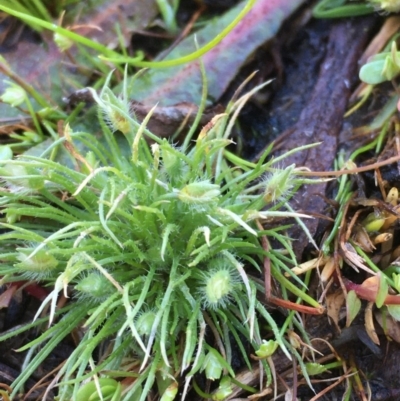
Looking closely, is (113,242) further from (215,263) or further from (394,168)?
(394,168)

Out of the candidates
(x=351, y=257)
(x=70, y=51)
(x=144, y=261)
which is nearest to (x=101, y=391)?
(x=144, y=261)

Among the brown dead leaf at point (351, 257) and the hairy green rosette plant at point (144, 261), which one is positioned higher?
the hairy green rosette plant at point (144, 261)

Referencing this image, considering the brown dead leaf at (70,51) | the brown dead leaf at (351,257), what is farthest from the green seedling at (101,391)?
the brown dead leaf at (70,51)

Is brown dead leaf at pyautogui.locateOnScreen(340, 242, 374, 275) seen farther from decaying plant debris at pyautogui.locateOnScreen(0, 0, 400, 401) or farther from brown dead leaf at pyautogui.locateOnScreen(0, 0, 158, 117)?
brown dead leaf at pyautogui.locateOnScreen(0, 0, 158, 117)

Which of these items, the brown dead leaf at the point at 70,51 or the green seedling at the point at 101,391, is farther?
the brown dead leaf at the point at 70,51

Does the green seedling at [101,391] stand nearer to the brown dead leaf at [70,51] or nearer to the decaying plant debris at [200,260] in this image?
the decaying plant debris at [200,260]

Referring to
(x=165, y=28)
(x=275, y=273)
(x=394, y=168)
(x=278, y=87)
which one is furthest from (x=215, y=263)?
(x=165, y=28)

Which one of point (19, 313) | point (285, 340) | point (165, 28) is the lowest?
point (285, 340)

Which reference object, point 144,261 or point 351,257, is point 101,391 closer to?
point 144,261
